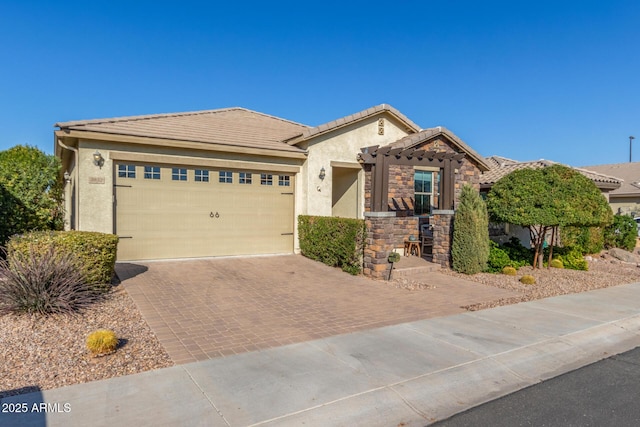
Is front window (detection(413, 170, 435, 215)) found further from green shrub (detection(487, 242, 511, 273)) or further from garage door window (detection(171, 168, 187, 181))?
garage door window (detection(171, 168, 187, 181))

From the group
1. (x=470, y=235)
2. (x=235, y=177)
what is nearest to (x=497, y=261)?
(x=470, y=235)

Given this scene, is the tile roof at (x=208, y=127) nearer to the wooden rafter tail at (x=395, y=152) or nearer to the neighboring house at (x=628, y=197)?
the wooden rafter tail at (x=395, y=152)

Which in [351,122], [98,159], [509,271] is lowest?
[509,271]

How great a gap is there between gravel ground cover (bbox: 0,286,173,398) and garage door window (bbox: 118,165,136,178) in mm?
4514

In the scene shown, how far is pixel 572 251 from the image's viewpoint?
12.8 metres

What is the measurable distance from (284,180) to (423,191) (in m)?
4.92

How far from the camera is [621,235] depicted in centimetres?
1656

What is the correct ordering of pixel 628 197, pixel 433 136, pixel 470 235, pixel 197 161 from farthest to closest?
pixel 628 197 < pixel 433 136 < pixel 197 161 < pixel 470 235

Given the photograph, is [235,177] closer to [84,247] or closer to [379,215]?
[379,215]

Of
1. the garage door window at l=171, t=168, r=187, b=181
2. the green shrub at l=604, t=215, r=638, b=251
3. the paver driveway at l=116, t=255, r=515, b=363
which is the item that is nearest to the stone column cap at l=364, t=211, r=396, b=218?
the paver driveway at l=116, t=255, r=515, b=363

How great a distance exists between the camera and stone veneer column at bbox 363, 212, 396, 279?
9.53 metres

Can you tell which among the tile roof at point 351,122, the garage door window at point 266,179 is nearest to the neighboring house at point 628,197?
the tile roof at point 351,122

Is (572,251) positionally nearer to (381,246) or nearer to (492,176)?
(492,176)

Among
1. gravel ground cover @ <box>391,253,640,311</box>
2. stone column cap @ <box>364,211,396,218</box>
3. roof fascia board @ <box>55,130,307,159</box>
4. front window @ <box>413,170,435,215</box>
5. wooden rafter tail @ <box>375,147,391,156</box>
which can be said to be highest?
roof fascia board @ <box>55,130,307,159</box>
